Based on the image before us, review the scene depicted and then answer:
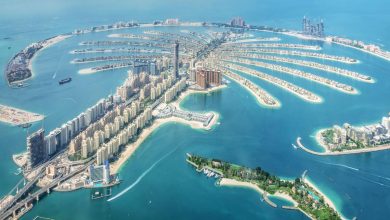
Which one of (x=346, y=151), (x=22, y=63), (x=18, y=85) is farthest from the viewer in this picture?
(x=22, y=63)

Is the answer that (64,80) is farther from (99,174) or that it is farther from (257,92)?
(99,174)

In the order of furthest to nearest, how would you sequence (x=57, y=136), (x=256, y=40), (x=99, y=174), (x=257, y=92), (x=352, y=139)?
1. (x=256, y=40)
2. (x=257, y=92)
3. (x=352, y=139)
4. (x=57, y=136)
5. (x=99, y=174)

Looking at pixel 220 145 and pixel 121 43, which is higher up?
pixel 121 43

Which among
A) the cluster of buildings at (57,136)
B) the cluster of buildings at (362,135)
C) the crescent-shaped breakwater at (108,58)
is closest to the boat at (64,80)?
the crescent-shaped breakwater at (108,58)

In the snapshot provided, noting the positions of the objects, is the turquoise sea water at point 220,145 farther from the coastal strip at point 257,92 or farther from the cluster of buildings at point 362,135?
the cluster of buildings at point 362,135

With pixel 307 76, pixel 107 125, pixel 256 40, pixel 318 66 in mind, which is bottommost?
pixel 107 125

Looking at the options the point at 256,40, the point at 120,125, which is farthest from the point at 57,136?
the point at 256,40

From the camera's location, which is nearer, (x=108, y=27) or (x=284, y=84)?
(x=284, y=84)
